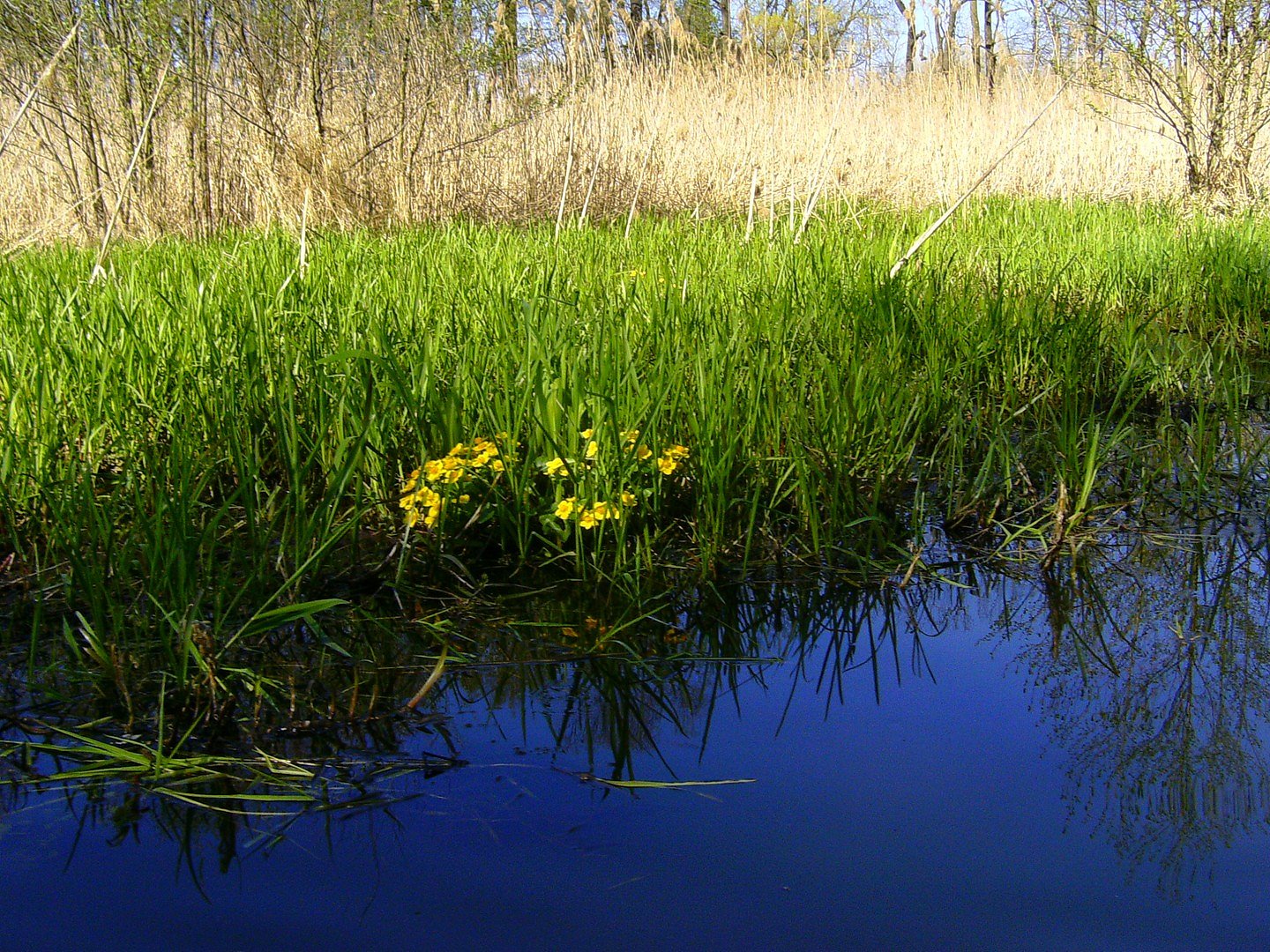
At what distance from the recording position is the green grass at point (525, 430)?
181 centimetres

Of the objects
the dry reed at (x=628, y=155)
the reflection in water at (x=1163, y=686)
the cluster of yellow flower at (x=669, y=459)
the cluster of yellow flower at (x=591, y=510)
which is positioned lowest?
the reflection in water at (x=1163, y=686)

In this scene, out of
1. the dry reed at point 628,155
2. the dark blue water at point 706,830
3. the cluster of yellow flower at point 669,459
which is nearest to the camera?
the dark blue water at point 706,830

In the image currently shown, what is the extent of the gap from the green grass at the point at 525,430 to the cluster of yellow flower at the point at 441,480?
0.03 meters

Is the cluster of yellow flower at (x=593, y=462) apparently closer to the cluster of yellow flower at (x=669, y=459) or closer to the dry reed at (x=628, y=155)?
the cluster of yellow flower at (x=669, y=459)

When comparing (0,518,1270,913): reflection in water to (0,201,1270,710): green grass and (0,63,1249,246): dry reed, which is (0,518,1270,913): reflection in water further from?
(0,63,1249,246): dry reed

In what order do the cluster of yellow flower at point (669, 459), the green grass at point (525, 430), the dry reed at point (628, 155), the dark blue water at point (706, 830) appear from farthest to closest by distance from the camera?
the dry reed at point (628, 155), the cluster of yellow flower at point (669, 459), the green grass at point (525, 430), the dark blue water at point (706, 830)

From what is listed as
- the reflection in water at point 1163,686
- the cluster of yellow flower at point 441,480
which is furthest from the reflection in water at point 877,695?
the cluster of yellow flower at point 441,480

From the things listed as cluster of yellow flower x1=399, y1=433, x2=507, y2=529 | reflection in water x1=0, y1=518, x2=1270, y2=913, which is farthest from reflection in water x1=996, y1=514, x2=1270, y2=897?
cluster of yellow flower x1=399, y1=433, x2=507, y2=529

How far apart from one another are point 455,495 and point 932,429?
124 cm

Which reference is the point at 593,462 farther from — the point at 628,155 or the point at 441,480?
the point at 628,155

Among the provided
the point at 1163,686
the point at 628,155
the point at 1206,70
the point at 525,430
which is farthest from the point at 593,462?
the point at 1206,70

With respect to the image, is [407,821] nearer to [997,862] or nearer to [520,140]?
[997,862]

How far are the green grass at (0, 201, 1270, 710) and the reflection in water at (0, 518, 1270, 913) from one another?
0.53 feet

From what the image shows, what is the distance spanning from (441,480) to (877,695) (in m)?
0.87
